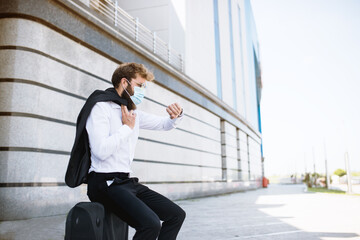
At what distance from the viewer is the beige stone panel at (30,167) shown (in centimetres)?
556

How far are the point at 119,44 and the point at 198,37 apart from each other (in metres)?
6.97

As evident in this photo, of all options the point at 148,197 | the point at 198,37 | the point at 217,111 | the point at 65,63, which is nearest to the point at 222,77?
the point at 217,111

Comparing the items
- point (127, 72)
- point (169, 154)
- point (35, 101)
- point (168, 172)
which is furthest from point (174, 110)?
point (169, 154)

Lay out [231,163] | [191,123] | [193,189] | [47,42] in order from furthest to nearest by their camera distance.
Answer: [231,163]
[191,123]
[193,189]
[47,42]

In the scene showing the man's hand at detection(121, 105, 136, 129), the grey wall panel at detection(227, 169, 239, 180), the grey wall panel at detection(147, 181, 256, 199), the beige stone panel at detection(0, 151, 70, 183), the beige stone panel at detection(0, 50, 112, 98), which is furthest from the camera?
the grey wall panel at detection(227, 169, 239, 180)

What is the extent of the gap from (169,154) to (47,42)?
5.98 meters

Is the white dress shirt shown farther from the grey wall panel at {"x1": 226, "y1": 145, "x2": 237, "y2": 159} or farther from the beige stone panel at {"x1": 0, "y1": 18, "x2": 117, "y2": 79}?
the grey wall panel at {"x1": 226, "y1": 145, "x2": 237, "y2": 159}

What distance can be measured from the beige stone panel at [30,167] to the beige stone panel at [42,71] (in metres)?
1.51

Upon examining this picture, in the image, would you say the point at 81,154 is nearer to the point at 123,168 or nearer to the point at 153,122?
the point at 123,168

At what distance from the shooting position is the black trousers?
2057 millimetres

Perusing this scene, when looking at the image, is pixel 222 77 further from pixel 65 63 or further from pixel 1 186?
pixel 1 186

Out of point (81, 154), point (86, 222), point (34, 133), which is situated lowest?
point (86, 222)

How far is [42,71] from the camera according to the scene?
6.29 metres

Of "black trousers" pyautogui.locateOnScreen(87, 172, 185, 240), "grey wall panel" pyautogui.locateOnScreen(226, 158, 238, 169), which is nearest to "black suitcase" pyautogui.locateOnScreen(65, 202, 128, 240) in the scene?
"black trousers" pyautogui.locateOnScreen(87, 172, 185, 240)
